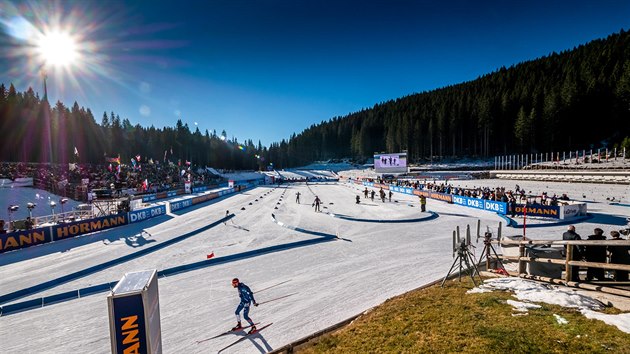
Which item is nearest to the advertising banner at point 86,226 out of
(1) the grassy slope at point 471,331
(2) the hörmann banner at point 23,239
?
(2) the hörmann banner at point 23,239

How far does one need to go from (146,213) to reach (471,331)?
98.7 feet

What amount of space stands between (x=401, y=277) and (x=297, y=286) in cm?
427

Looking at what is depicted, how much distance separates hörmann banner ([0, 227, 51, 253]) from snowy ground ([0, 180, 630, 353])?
2.66 ft

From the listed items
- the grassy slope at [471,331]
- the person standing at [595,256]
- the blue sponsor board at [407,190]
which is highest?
the person standing at [595,256]

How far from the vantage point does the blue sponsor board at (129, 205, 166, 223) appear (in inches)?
1041

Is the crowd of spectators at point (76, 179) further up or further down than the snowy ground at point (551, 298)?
further up

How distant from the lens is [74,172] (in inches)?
1662

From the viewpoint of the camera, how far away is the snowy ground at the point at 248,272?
8.27 meters

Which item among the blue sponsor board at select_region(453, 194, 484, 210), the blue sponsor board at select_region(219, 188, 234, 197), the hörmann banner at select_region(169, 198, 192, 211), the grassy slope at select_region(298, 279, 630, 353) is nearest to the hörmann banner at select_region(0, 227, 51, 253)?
the hörmann banner at select_region(169, 198, 192, 211)

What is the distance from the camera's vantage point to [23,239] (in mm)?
18031

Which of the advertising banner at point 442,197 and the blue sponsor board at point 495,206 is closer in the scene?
the blue sponsor board at point 495,206

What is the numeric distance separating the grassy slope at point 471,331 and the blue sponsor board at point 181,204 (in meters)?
31.2

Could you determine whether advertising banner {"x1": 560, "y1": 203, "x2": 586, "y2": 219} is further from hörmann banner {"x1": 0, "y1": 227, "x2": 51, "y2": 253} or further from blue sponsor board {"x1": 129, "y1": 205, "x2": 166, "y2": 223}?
hörmann banner {"x1": 0, "y1": 227, "x2": 51, "y2": 253}

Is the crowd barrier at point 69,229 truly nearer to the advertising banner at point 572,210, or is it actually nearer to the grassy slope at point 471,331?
the grassy slope at point 471,331
